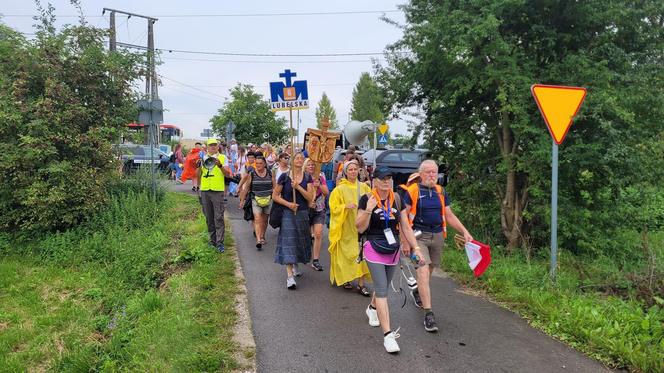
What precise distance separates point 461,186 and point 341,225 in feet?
14.6

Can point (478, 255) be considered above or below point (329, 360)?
above

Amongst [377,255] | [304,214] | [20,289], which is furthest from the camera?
[20,289]

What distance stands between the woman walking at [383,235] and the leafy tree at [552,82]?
3.65 m

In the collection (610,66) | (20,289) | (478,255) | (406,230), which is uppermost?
(610,66)

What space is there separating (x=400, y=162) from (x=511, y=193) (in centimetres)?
800

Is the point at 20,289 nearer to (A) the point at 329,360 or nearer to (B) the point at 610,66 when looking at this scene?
(A) the point at 329,360

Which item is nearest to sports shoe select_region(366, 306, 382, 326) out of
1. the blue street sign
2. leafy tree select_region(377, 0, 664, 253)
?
leafy tree select_region(377, 0, 664, 253)

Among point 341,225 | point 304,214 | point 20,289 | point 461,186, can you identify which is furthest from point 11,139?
point 461,186

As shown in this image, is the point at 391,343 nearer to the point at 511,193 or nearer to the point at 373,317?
the point at 373,317

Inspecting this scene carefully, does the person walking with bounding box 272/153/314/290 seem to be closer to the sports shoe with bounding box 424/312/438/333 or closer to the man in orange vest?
the man in orange vest

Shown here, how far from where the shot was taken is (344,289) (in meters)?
6.46

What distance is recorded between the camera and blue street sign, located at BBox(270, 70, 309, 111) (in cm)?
841

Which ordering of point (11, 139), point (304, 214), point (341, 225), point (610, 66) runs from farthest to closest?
point (11, 139) → point (610, 66) → point (304, 214) → point (341, 225)

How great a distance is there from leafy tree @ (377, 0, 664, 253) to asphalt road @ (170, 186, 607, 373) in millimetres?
2868
